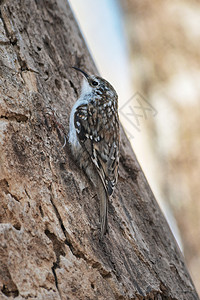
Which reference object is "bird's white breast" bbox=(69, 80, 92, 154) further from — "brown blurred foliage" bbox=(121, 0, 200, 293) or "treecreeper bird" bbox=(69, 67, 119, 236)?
"brown blurred foliage" bbox=(121, 0, 200, 293)

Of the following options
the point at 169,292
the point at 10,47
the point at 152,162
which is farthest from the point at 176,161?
the point at 10,47

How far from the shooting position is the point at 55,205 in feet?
6.31

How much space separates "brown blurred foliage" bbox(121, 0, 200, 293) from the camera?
157 inches

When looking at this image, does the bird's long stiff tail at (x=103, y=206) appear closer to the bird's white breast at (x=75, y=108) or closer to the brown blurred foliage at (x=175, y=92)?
the bird's white breast at (x=75, y=108)

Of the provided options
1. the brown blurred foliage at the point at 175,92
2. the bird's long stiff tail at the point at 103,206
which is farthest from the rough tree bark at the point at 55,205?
the brown blurred foliage at the point at 175,92

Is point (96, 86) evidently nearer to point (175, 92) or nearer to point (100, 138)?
point (100, 138)

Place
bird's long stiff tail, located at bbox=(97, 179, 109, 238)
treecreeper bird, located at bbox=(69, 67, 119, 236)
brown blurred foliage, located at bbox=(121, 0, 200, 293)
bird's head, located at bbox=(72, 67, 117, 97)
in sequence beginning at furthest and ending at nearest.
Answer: brown blurred foliage, located at bbox=(121, 0, 200, 293) < bird's head, located at bbox=(72, 67, 117, 97) < treecreeper bird, located at bbox=(69, 67, 119, 236) < bird's long stiff tail, located at bbox=(97, 179, 109, 238)

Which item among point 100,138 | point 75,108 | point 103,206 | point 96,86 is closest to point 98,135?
→ point 100,138

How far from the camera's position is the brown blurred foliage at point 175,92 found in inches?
157

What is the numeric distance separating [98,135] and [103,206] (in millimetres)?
611

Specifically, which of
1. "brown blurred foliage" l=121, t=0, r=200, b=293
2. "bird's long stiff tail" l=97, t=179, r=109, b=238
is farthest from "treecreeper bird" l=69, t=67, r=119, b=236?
"brown blurred foliage" l=121, t=0, r=200, b=293

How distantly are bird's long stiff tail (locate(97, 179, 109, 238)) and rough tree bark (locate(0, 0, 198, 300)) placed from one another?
0.11 ft

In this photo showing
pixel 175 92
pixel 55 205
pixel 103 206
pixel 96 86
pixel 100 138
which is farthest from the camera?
pixel 175 92

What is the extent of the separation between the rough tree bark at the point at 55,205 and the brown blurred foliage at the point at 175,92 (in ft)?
4.92
